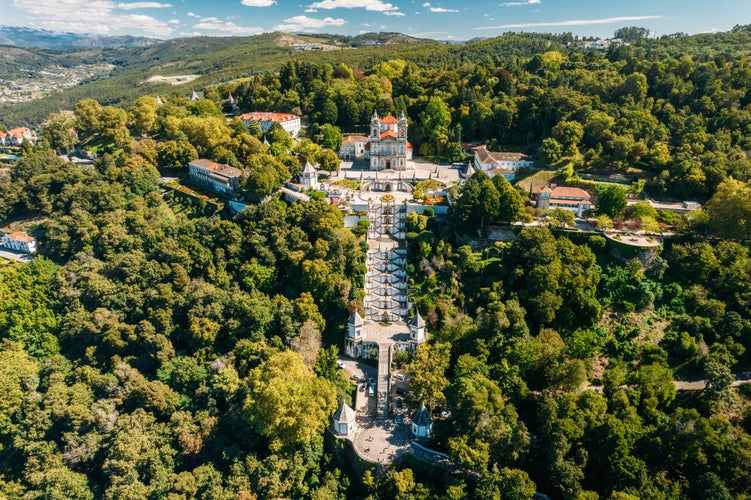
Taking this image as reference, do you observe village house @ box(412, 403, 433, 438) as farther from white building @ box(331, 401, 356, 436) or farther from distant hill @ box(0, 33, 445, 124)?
distant hill @ box(0, 33, 445, 124)

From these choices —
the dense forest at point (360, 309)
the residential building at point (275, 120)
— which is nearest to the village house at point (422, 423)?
the dense forest at point (360, 309)

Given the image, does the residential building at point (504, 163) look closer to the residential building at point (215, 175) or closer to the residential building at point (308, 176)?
the residential building at point (308, 176)

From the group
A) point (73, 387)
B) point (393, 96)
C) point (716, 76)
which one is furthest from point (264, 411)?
point (716, 76)

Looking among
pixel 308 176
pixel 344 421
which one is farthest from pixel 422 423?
pixel 308 176

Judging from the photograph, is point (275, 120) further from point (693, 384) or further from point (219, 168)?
point (693, 384)

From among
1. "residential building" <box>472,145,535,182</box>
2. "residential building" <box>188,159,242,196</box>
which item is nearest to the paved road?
"residential building" <box>472,145,535,182</box>
